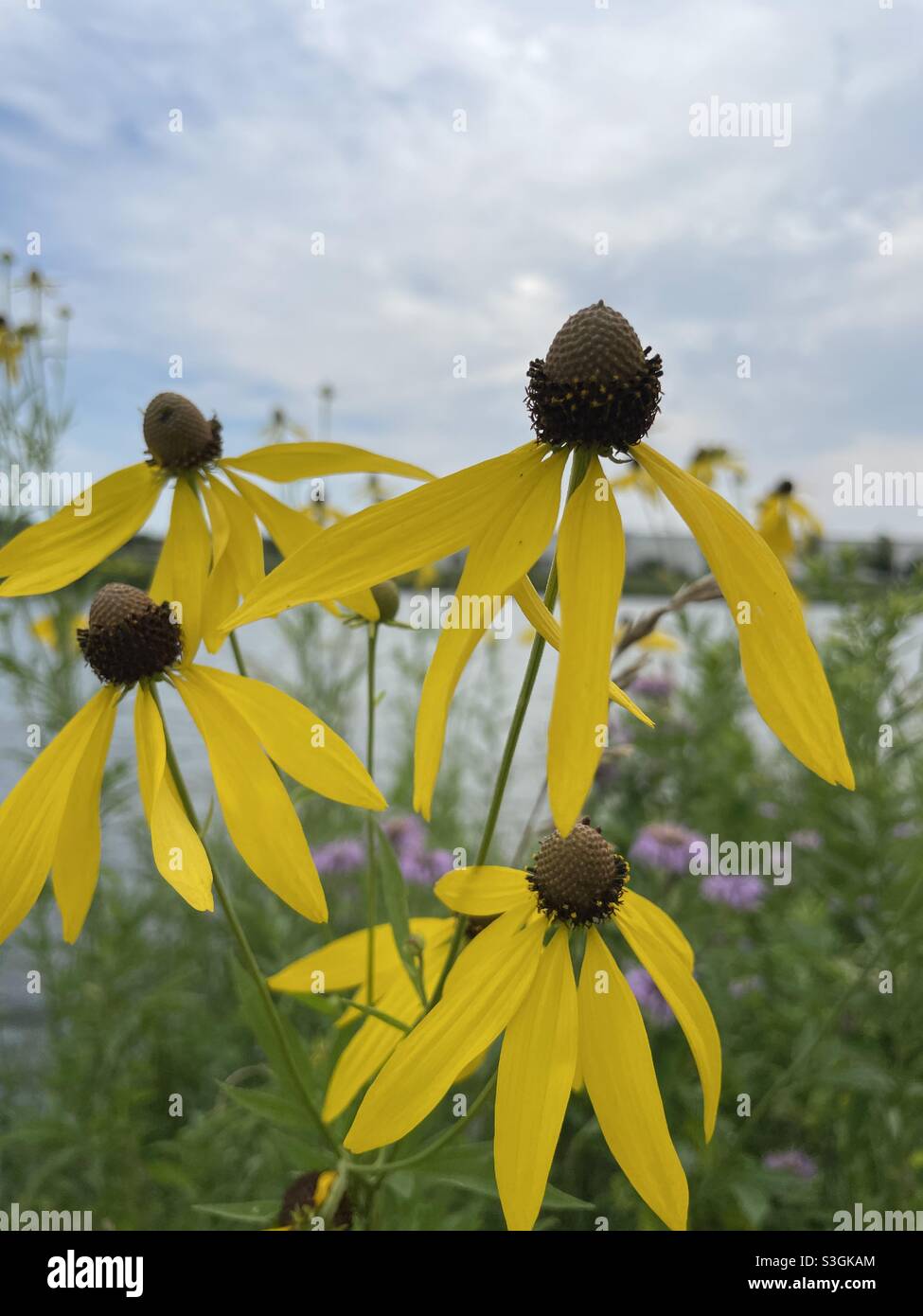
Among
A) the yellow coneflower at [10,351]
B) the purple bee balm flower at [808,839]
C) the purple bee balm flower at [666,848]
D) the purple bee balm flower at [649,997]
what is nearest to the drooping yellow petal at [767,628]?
the purple bee balm flower at [649,997]

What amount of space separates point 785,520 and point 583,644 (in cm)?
195

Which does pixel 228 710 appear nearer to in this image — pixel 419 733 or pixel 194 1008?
pixel 419 733

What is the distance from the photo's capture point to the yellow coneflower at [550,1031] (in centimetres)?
47

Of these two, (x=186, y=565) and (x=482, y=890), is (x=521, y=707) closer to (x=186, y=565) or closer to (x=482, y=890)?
(x=482, y=890)

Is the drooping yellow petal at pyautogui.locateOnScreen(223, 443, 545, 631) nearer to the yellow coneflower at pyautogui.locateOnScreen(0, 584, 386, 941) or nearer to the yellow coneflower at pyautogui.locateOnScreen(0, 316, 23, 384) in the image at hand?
the yellow coneflower at pyautogui.locateOnScreen(0, 584, 386, 941)

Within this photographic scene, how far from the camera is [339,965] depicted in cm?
67

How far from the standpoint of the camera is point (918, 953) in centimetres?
144

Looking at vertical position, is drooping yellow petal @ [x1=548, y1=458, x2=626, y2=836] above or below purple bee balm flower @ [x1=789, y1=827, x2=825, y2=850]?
above

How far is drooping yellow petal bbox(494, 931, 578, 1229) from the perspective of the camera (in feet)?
1.52

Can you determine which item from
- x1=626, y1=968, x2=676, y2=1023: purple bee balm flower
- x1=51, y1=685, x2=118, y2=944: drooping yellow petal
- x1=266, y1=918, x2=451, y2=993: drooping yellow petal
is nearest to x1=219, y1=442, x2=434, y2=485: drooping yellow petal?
x1=51, y1=685, x2=118, y2=944: drooping yellow petal

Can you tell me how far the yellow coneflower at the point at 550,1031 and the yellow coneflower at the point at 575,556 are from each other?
13cm

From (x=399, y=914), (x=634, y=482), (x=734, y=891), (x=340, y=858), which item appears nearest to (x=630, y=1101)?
(x=399, y=914)

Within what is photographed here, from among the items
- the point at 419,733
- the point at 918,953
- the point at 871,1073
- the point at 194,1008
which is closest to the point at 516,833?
the point at 194,1008

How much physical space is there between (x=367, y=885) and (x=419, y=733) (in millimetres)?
218
